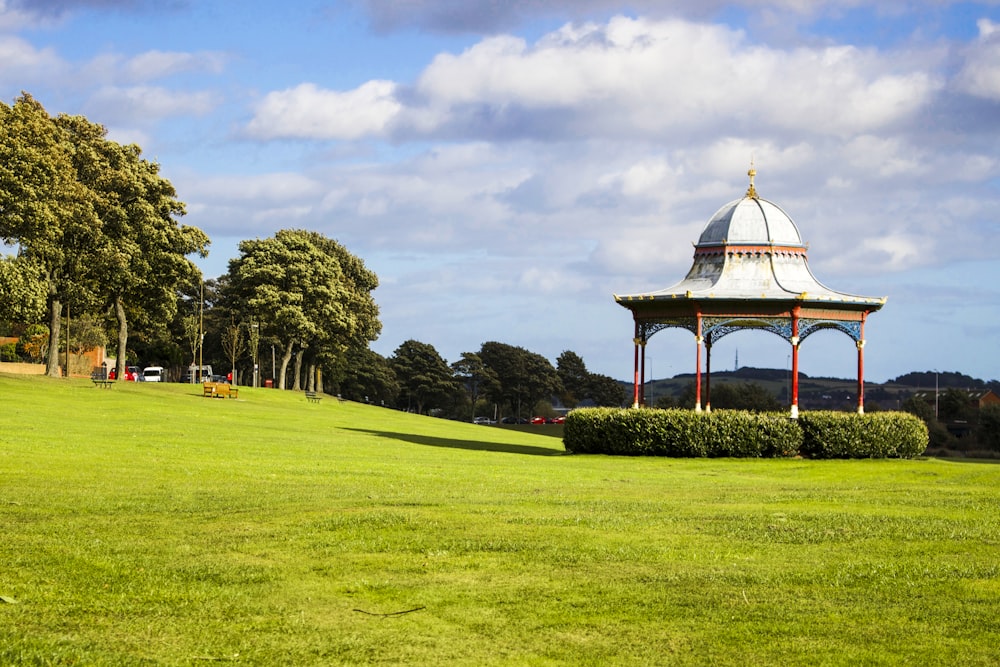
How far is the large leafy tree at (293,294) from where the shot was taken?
283 feet

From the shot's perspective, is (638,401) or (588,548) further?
(638,401)

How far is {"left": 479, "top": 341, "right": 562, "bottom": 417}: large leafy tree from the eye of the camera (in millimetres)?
138500

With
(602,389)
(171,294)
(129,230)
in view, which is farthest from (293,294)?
(602,389)

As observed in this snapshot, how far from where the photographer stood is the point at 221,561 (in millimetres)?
12906

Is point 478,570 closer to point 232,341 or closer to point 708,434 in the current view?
point 708,434

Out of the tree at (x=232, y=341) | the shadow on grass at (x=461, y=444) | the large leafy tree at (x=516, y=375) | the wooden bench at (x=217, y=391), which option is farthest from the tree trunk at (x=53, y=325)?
the large leafy tree at (x=516, y=375)

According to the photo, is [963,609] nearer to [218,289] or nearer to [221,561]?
[221,561]

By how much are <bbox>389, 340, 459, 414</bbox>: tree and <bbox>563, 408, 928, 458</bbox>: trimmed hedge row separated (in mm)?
96543

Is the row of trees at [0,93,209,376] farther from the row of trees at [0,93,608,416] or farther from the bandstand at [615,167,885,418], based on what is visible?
the bandstand at [615,167,885,418]

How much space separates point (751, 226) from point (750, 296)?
11.1 ft

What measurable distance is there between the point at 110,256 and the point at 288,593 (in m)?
54.6

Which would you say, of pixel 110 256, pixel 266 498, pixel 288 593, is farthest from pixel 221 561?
pixel 110 256

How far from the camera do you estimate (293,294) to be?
87.0 meters

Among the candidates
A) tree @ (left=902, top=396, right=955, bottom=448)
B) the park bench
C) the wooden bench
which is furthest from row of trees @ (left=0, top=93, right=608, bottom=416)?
tree @ (left=902, top=396, right=955, bottom=448)
